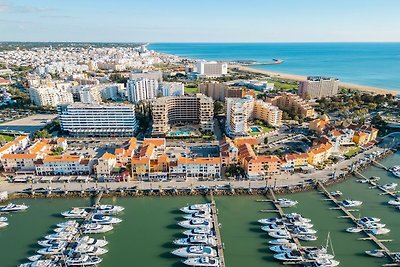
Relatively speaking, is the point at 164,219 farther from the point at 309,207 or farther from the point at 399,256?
the point at 399,256

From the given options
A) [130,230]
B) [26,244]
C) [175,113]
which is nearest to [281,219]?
[130,230]

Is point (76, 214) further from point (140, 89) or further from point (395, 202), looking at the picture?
point (140, 89)

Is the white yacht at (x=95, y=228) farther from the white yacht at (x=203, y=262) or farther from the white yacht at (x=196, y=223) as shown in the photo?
the white yacht at (x=203, y=262)

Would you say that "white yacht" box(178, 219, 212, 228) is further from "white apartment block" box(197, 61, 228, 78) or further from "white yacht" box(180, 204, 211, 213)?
"white apartment block" box(197, 61, 228, 78)

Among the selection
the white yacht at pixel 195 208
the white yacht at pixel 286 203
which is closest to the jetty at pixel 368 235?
the white yacht at pixel 286 203

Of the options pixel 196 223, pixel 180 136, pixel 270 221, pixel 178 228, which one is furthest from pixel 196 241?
pixel 180 136

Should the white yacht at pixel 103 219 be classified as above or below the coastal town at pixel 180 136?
below

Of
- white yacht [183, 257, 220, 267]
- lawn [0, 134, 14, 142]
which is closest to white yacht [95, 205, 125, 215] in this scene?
white yacht [183, 257, 220, 267]
